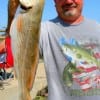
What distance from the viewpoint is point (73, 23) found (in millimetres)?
3803

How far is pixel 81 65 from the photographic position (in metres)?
3.67

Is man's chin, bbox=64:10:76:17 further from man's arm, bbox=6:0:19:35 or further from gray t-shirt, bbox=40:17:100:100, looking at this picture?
man's arm, bbox=6:0:19:35

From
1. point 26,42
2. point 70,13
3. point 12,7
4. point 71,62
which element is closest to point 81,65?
point 71,62

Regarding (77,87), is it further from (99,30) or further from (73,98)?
(99,30)

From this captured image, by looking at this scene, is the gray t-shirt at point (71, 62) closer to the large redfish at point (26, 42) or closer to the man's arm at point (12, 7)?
the large redfish at point (26, 42)

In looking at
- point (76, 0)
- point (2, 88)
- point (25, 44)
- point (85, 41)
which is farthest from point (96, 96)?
point (2, 88)

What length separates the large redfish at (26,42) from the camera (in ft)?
9.16

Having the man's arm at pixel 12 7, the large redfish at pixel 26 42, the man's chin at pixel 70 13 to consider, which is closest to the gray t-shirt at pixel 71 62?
the man's chin at pixel 70 13

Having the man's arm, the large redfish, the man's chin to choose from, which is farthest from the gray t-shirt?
the man's arm

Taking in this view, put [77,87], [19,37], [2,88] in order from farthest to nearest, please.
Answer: [2,88] < [77,87] < [19,37]

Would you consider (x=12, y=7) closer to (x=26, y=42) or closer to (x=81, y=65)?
(x=26, y=42)

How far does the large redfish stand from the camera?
2.79 meters

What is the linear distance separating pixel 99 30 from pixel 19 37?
118 centimetres

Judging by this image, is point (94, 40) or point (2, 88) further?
point (2, 88)
